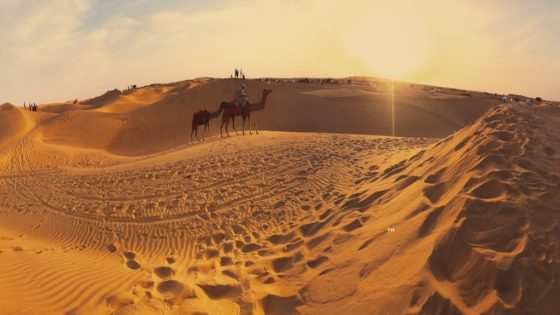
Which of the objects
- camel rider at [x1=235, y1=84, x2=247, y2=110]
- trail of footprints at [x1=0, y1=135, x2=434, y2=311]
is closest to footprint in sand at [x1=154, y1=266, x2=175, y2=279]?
trail of footprints at [x1=0, y1=135, x2=434, y2=311]

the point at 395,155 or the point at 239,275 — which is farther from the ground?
the point at 395,155

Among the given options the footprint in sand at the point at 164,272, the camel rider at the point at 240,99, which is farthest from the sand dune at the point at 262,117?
the footprint in sand at the point at 164,272

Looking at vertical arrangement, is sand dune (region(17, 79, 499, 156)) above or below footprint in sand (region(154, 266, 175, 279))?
above

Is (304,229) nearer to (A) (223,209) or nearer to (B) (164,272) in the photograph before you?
(A) (223,209)

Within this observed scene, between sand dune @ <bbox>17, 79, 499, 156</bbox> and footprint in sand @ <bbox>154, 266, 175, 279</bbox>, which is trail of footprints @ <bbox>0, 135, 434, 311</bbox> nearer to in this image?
footprint in sand @ <bbox>154, 266, 175, 279</bbox>

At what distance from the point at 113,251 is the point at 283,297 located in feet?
12.4

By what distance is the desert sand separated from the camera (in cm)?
369

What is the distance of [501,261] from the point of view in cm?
348

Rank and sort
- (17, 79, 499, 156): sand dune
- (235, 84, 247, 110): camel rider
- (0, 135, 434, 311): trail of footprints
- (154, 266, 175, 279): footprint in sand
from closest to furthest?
(0, 135, 434, 311): trail of footprints
(154, 266, 175, 279): footprint in sand
(235, 84, 247, 110): camel rider
(17, 79, 499, 156): sand dune

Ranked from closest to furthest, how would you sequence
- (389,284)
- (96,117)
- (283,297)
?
(389,284)
(283,297)
(96,117)

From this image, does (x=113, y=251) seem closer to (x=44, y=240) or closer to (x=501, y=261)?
(x=44, y=240)

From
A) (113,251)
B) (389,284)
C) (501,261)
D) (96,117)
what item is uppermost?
(96,117)

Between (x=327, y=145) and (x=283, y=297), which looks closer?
(x=283, y=297)

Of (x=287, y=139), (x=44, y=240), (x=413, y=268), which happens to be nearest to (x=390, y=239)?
(x=413, y=268)
